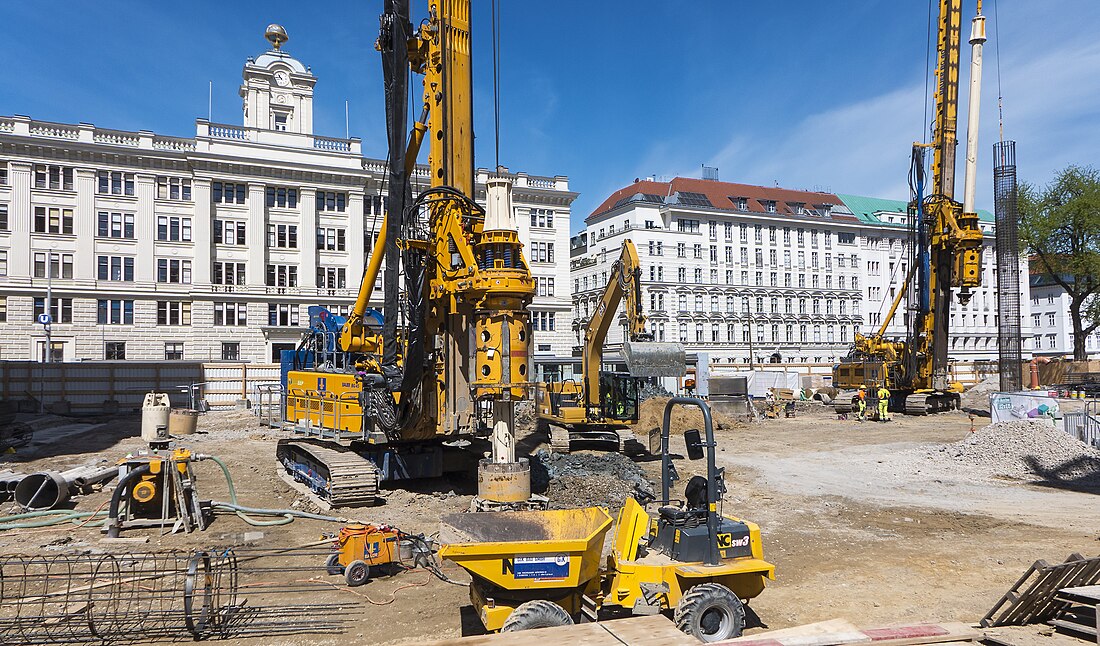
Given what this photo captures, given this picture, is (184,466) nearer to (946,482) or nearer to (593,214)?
(946,482)

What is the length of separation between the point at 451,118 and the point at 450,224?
7.32 feet

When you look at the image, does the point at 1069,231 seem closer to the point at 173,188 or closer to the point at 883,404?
the point at 883,404

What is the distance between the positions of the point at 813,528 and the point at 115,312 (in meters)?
44.3

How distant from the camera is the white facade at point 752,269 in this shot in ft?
202

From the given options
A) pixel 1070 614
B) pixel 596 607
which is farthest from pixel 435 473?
pixel 1070 614

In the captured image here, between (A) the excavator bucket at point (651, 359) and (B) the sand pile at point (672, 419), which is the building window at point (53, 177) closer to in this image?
(B) the sand pile at point (672, 419)

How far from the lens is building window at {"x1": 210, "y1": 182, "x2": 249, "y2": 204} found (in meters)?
45.8

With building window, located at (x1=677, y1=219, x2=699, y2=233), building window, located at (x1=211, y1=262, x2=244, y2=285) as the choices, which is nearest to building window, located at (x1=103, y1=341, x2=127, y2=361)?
building window, located at (x1=211, y1=262, x2=244, y2=285)

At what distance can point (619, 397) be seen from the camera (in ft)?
70.0

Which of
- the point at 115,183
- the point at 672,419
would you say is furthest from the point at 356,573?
the point at 115,183

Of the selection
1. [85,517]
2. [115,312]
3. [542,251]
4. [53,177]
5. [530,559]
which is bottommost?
[85,517]

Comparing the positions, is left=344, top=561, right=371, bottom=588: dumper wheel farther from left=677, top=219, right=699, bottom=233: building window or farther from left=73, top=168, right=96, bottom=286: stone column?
left=677, top=219, right=699, bottom=233: building window

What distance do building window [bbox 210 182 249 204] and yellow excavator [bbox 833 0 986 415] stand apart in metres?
38.6

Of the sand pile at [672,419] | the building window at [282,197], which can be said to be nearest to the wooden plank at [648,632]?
the sand pile at [672,419]
